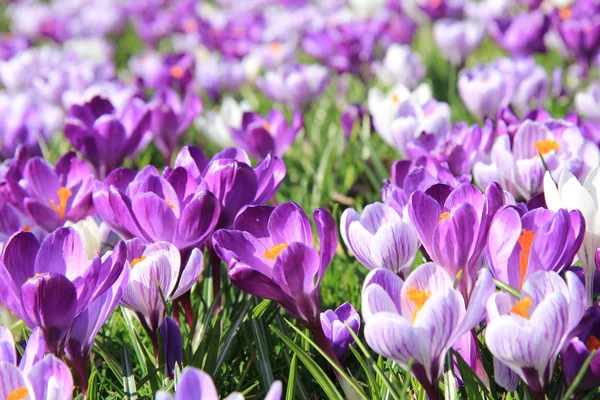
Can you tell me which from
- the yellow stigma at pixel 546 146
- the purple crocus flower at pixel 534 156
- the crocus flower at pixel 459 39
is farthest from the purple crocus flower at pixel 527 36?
the yellow stigma at pixel 546 146

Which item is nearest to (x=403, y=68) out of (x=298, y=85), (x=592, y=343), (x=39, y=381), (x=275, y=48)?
(x=298, y=85)

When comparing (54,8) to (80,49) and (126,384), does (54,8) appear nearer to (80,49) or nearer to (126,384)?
(80,49)

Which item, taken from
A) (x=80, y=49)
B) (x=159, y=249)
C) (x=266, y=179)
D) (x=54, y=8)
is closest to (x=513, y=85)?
(x=266, y=179)

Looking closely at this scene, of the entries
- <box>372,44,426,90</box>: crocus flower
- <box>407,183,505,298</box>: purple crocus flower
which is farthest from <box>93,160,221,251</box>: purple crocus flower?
<box>372,44,426,90</box>: crocus flower

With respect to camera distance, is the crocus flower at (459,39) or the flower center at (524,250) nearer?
the flower center at (524,250)

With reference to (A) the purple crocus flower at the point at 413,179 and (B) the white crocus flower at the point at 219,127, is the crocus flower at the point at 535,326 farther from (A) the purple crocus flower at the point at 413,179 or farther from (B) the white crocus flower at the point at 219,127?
(B) the white crocus flower at the point at 219,127

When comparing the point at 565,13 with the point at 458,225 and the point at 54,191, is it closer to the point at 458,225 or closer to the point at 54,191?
the point at 54,191
